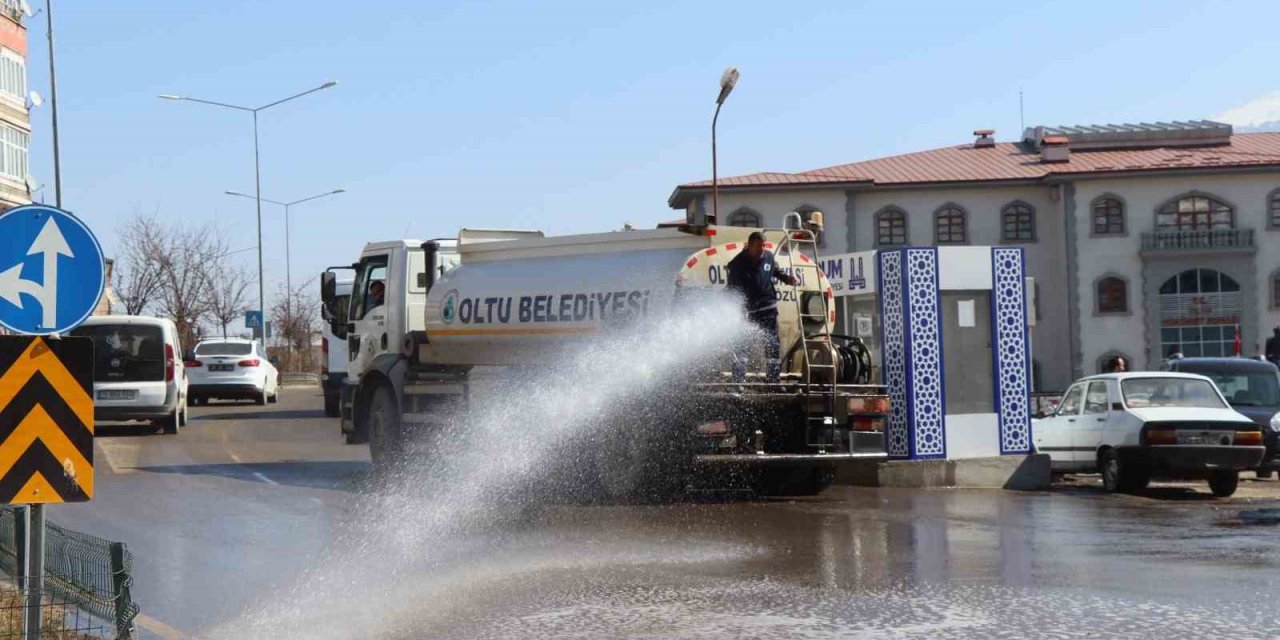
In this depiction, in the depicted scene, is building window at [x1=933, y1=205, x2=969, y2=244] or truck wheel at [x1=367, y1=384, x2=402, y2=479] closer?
truck wheel at [x1=367, y1=384, x2=402, y2=479]

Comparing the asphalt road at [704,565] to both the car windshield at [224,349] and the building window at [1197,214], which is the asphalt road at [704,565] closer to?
the car windshield at [224,349]

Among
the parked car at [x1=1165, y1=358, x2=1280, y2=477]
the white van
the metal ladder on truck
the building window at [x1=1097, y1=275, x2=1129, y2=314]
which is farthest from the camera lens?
the building window at [x1=1097, y1=275, x2=1129, y2=314]

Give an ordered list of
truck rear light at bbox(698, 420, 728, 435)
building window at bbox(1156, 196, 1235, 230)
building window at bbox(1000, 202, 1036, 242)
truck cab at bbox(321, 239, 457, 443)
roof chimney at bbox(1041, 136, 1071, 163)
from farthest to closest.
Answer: roof chimney at bbox(1041, 136, 1071, 163)
building window at bbox(1000, 202, 1036, 242)
building window at bbox(1156, 196, 1235, 230)
truck cab at bbox(321, 239, 457, 443)
truck rear light at bbox(698, 420, 728, 435)

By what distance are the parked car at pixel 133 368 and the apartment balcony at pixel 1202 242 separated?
49800mm

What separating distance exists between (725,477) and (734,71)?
12.3 m

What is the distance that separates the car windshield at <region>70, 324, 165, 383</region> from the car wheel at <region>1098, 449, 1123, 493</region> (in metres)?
15.0

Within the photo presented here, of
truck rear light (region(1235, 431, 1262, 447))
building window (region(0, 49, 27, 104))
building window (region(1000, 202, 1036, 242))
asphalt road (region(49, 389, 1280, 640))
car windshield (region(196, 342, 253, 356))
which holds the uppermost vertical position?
building window (region(0, 49, 27, 104))

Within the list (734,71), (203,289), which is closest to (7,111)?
(203,289)

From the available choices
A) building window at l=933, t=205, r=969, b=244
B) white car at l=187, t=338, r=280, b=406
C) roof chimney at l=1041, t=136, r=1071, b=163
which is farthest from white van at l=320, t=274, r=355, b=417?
roof chimney at l=1041, t=136, r=1071, b=163

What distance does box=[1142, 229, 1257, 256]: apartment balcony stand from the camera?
66.2 metres

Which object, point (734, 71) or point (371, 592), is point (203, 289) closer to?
point (734, 71)

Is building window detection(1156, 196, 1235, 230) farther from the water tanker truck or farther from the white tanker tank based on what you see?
the white tanker tank

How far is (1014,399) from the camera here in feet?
61.0

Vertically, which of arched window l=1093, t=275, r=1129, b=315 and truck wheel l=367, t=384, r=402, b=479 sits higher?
arched window l=1093, t=275, r=1129, b=315
